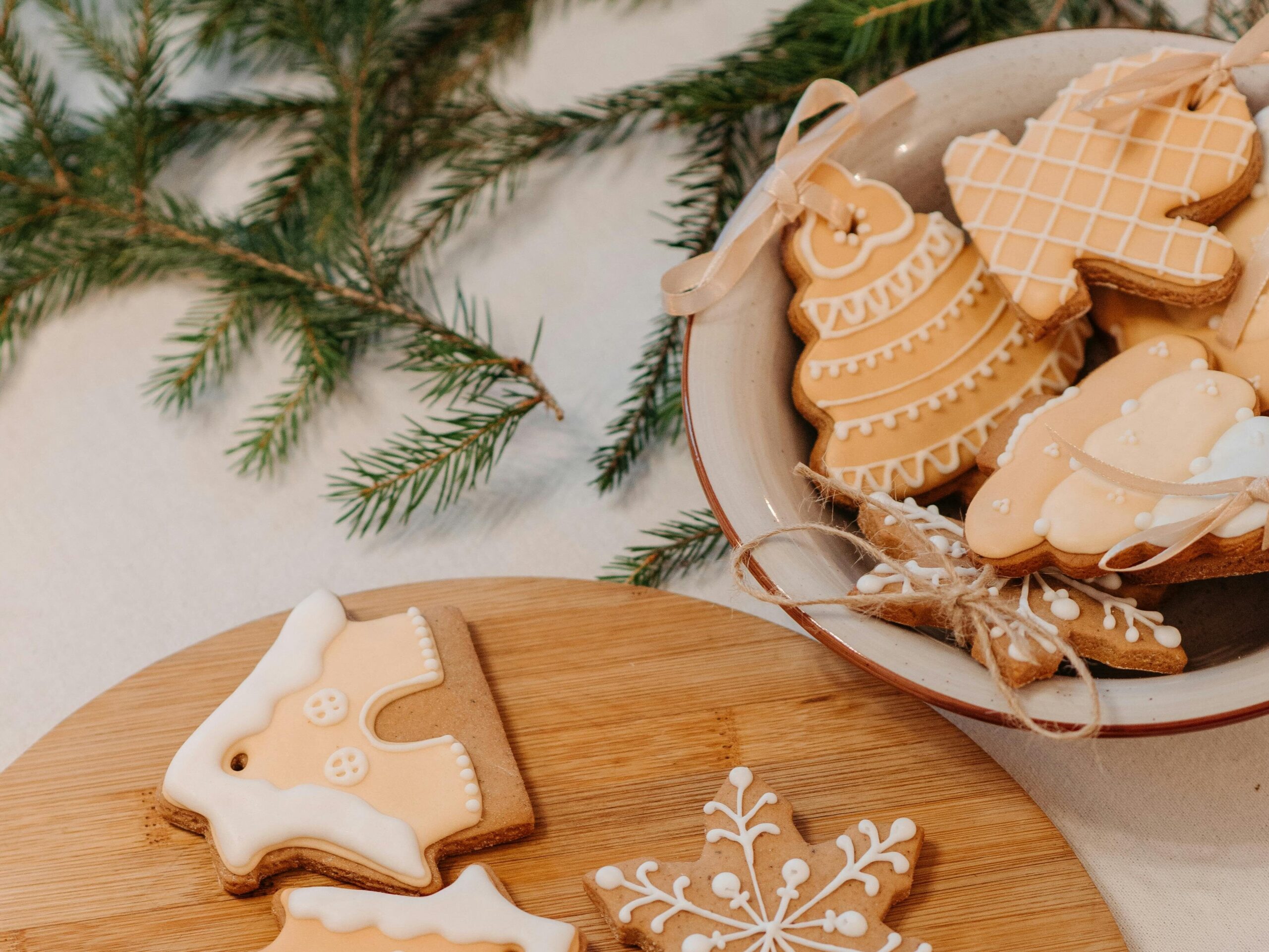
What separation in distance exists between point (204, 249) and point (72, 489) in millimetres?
302

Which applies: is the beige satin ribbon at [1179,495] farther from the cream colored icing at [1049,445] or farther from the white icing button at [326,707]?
the white icing button at [326,707]

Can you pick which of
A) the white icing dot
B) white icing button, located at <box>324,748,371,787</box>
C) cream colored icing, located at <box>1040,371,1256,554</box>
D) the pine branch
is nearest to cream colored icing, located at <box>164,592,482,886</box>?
white icing button, located at <box>324,748,371,787</box>

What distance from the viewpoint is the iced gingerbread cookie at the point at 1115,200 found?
0.84 m

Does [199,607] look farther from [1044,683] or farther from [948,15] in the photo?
[948,15]

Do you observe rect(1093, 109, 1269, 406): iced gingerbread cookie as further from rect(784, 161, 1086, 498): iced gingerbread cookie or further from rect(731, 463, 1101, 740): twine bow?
rect(731, 463, 1101, 740): twine bow

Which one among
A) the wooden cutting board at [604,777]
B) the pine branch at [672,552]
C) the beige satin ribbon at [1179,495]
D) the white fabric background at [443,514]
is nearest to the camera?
the beige satin ribbon at [1179,495]

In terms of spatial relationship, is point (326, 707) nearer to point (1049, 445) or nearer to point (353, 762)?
point (353, 762)

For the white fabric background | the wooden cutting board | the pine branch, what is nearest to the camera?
the wooden cutting board

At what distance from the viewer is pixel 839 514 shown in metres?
0.91

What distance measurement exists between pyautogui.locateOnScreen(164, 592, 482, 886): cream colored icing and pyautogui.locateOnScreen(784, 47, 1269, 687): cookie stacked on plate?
0.38 metres

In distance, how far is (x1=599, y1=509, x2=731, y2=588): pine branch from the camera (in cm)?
105

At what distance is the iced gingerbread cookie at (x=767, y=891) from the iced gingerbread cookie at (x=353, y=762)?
0.11 m

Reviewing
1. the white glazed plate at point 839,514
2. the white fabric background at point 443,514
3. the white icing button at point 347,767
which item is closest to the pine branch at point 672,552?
the white fabric background at point 443,514

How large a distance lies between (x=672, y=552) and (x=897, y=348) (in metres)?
0.31
